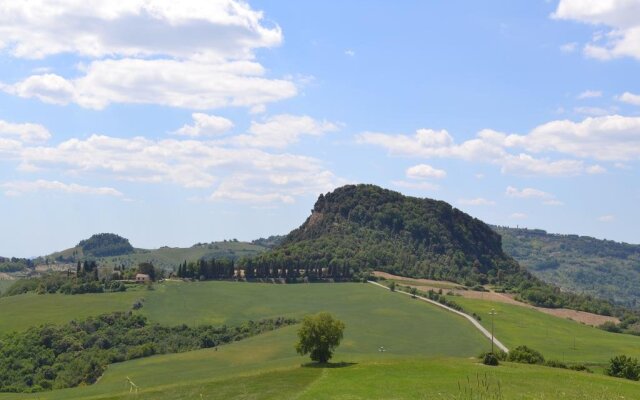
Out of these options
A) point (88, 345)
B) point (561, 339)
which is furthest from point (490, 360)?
point (88, 345)

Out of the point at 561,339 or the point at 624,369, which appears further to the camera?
the point at 561,339

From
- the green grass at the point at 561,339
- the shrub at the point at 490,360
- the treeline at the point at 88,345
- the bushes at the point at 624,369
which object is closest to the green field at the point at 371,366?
the green grass at the point at 561,339

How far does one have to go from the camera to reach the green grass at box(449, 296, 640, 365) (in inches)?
5709

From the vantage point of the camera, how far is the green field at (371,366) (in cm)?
6981

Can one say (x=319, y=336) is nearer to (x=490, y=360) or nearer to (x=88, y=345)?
(x=490, y=360)

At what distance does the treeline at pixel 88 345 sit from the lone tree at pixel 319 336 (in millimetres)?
64728

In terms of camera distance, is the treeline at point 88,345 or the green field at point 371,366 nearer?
the green field at point 371,366

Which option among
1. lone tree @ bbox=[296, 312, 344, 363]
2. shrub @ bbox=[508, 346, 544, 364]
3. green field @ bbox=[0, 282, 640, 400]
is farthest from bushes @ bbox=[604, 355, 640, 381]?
lone tree @ bbox=[296, 312, 344, 363]

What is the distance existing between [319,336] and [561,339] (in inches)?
3891

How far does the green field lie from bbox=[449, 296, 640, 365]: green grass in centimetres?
42

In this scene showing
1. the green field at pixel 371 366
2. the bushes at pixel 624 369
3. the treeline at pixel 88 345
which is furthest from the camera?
the treeline at pixel 88 345

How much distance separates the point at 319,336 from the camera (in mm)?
96562

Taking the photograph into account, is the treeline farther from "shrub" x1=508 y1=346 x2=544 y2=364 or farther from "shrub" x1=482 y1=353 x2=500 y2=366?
"shrub" x1=508 y1=346 x2=544 y2=364

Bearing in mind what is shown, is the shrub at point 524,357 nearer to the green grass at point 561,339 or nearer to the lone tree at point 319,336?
the lone tree at point 319,336
